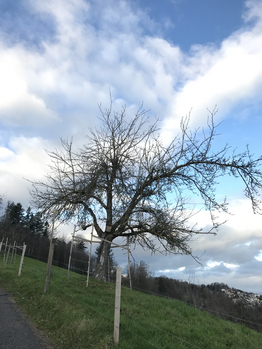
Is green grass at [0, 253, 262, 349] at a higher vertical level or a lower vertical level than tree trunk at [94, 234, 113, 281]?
lower

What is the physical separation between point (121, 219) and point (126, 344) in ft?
25.7

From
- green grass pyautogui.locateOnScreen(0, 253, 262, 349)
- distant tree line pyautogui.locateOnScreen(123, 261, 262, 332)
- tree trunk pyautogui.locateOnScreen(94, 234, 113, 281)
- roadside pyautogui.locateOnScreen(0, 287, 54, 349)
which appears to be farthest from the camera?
distant tree line pyautogui.locateOnScreen(123, 261, 262, 332)

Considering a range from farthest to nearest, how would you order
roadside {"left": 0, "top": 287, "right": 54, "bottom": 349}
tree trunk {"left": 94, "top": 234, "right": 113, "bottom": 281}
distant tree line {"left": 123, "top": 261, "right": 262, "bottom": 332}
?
distant tree line {"left": 123, "top": 261, "right": 262, "bottom": 332} < tree trunk {"left": 94, "top": 234, "right": 113, "bottom": 281} < roadside {"left": 0, "top": 287, "right": 54, "bottom": 349}

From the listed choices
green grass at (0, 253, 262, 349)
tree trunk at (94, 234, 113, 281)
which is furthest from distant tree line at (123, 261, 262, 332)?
green grass at (0, 253, 262, 349)

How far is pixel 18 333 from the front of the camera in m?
5.64

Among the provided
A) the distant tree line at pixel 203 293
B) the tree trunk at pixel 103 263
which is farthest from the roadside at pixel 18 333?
the distant tree line at pixel 203 293

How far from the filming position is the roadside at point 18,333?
5035 millimetres

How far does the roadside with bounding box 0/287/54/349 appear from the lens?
16.5 feet

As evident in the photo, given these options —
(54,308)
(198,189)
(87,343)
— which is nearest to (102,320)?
(87,343)

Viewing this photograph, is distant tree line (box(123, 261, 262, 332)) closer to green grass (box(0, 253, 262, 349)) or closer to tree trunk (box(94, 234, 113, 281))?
tree trunk (box(94, 234, 113, 281))

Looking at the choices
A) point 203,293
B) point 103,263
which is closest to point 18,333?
point 103,263

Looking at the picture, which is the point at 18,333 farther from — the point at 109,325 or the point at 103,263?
the point at 103,263

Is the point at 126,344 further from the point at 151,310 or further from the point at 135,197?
the point at 135,197

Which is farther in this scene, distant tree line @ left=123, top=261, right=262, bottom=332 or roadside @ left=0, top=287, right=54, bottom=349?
distant tree line @ left=123, top=261, right=262, bottom=332
